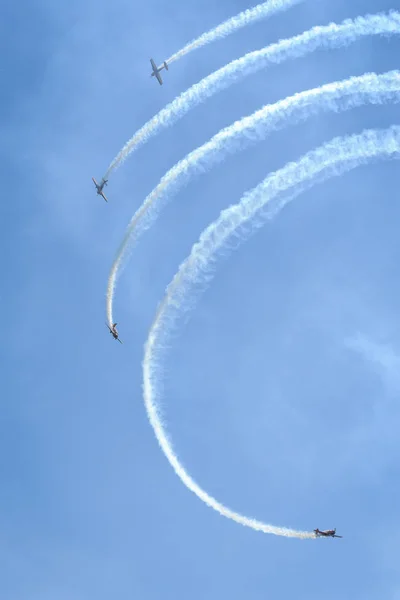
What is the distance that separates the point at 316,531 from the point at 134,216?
23138mm

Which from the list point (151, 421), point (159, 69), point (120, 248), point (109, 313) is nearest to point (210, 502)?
point (151, 421)

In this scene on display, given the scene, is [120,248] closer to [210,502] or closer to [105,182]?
[105,182]

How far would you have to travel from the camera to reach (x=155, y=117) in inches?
1715

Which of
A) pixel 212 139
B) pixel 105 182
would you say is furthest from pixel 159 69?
pixel 212 139

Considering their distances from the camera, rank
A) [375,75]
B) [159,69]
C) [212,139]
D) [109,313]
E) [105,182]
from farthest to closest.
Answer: [159,69]
[105,182]
[109,313]
[212,139]
[375,75]

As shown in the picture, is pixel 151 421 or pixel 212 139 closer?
pixel 212 139

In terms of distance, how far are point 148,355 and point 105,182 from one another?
1535cm

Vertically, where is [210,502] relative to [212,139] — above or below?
below

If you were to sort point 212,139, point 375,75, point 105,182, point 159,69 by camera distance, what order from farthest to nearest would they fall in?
point 159,69 < point 105,182 < point 212,139 < point 375,75

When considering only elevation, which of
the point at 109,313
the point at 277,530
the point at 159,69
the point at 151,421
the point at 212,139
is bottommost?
the point at 277,530

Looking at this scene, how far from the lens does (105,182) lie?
52.4m

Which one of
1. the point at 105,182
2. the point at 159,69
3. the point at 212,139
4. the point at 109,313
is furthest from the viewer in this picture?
the point at 159,69

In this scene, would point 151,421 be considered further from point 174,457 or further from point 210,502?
point 210,502

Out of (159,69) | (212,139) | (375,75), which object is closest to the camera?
(375,75)
